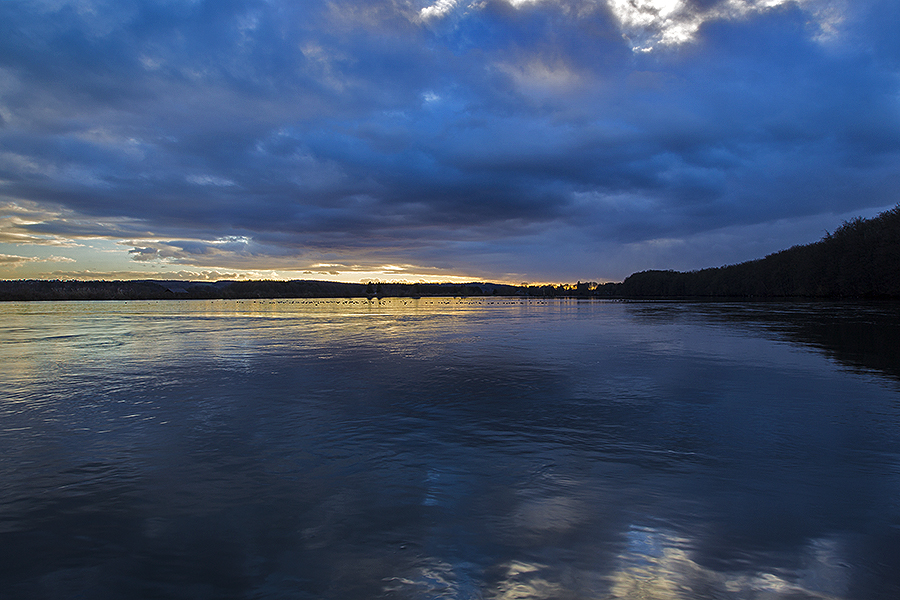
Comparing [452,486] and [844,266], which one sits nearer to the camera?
[452,486]

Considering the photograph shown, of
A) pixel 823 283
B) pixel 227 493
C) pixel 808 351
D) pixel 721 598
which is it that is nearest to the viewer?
pixel 721 598

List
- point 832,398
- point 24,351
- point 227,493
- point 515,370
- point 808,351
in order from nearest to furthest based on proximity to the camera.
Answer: point 227,493 < point 832,398 < point 515,370 < point 808,351 < point 24,351

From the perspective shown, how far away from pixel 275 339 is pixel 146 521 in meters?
19.7

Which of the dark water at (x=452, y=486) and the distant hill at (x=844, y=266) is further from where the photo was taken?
the distant hill at (x=844, y=266)

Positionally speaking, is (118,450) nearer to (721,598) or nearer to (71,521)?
(71,521)

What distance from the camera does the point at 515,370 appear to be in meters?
14.7

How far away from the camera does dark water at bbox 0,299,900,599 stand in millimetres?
4355

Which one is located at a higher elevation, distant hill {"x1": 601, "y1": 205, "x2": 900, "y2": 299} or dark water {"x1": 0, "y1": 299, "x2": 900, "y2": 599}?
distant hill {"x1": 601, "y1": 205, "x2": 900, "y2": 299}

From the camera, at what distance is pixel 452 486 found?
6207 mm

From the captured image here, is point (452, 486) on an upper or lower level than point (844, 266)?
lower

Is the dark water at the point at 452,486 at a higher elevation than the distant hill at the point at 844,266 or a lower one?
lower

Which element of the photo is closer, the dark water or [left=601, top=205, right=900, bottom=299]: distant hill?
the dark water

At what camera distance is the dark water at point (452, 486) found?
→ 14.3 feet

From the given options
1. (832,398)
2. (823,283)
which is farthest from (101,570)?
(823,283)
